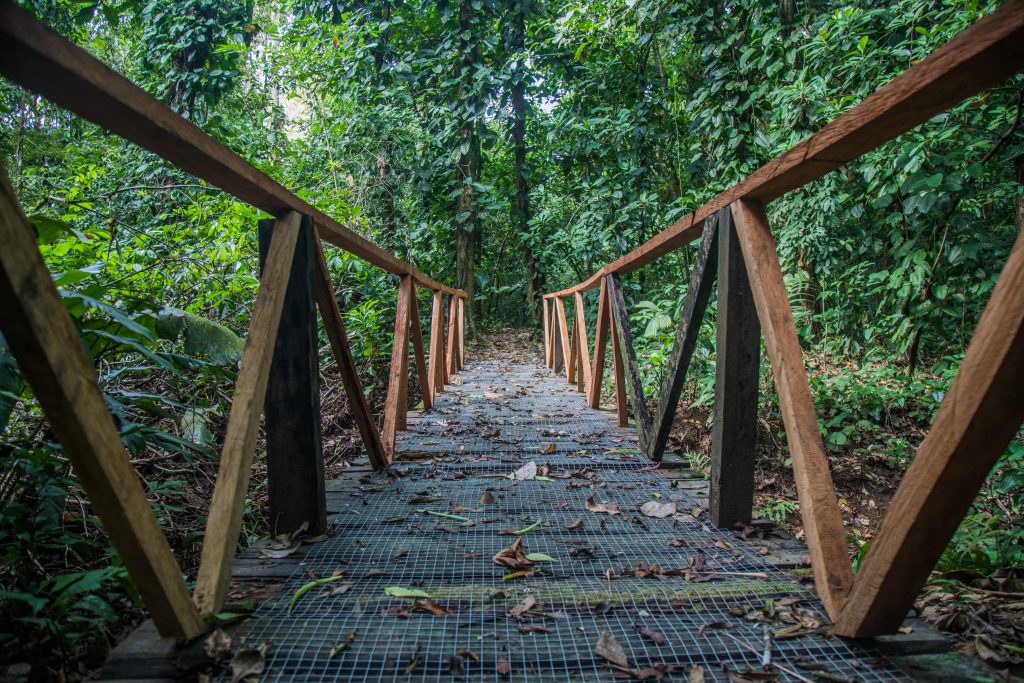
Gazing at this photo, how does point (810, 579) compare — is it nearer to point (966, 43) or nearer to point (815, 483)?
point (815, 483)

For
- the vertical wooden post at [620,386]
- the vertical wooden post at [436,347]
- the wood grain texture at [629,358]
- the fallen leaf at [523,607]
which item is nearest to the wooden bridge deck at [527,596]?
the fallen leaf at [523,607]

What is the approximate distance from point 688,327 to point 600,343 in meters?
1.90

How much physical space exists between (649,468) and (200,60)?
864 centimetres

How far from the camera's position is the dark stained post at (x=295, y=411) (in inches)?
67.0

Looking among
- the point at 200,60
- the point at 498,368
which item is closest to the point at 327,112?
the point at 200,60

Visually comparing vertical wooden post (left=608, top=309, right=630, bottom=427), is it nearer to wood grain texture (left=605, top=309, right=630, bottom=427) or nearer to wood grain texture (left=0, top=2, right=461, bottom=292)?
wood grain texture (left=605, top=309, right=630, bottom=427)

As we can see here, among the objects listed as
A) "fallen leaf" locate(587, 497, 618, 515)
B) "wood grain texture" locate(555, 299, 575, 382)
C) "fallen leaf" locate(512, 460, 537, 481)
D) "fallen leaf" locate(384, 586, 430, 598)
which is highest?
"wood grain texture" locate(555, 299, 575, 382)

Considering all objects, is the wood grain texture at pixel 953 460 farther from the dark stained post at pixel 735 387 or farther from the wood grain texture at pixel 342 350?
the wood grain texture at pixel 342 350

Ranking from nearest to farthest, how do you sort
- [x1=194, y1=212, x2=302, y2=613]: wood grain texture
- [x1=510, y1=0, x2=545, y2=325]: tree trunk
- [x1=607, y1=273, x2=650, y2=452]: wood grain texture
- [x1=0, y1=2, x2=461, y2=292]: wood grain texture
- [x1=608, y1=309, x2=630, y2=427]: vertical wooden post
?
[x1=0, y1=2, x2=461, y2=292]: wood grain texture < [x1=194, y1=212, x2=302, y2=613]: wood grain texture < [x1=607, y1=273, x2=650, y2=452]: wood grain texture < [x1=608, y1=309, x2=630, y2=427]: vertical wooden post < [x1=510, y1=0, x2=545, y2=325]: tree trunk

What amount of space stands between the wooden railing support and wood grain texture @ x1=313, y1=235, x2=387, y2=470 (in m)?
1.36

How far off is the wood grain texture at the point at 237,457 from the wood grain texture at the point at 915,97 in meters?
1.44

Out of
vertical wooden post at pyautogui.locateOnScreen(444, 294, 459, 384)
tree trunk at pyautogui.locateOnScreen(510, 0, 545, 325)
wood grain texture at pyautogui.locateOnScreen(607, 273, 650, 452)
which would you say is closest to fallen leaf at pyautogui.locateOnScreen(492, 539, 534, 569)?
wood grain texture at pyautogui.locateOnScreen(607, 273, 650, 452)

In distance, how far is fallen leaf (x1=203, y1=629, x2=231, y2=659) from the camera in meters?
1.13

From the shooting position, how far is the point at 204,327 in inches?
82.0
